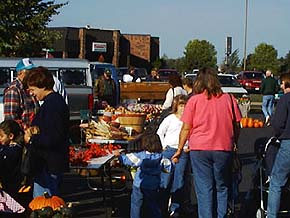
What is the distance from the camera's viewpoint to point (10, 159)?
301 inches

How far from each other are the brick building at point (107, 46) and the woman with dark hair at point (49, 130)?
44417 millimetres

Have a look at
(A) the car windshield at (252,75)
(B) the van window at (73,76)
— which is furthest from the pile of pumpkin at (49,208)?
(A) the car windshield at (252,75)

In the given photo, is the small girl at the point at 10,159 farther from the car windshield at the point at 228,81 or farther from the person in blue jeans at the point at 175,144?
the car windshield at the point at 228,81

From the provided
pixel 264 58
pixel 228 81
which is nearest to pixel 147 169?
pixel 228 81

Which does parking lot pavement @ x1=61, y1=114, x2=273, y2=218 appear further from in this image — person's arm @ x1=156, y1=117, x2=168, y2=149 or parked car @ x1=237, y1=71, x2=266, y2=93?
parked car @ x1=237, y1=71, x2=266, y2=93

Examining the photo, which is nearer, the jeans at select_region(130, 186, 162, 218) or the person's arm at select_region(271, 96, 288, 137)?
the jeans at select_region(130, 186, 162, 218)

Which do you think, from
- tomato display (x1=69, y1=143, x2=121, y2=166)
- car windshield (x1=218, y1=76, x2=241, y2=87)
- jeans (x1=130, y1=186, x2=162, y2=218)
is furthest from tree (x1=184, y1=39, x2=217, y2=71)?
jeans (x1=130, y1=186, x2=162, y2=218)

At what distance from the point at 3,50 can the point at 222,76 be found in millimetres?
11475

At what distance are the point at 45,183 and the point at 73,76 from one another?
36.8 feet

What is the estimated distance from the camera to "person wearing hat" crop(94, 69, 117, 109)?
19.2m

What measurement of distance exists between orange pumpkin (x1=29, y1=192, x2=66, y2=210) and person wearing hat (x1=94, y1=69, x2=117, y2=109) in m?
11.9

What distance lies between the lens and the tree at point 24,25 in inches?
952

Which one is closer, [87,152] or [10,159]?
[10,159]

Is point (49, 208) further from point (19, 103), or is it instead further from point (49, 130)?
point (19, 103)
